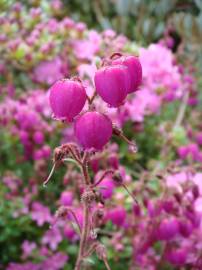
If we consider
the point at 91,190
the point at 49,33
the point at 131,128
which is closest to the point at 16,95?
the point at 49,33

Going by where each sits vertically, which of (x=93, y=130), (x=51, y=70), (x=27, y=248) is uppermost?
(x=93, y=130)

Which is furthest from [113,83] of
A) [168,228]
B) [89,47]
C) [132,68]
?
[89,47]

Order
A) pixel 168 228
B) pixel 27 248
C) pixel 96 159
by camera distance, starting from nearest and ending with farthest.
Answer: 1. pixel 168 228
2. pixel 96 159
3. pixel 27 248

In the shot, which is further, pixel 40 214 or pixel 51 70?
pixel 51 70

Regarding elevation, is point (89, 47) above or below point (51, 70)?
above

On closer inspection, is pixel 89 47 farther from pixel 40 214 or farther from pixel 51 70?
pixel 40 214

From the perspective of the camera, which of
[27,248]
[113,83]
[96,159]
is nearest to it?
[113,83]

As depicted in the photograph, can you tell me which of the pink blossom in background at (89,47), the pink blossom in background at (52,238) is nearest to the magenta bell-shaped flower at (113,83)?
the pink blossom in background at (52,238)
